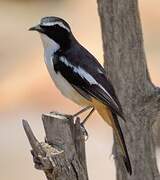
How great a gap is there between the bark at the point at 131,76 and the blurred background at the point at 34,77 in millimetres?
1450

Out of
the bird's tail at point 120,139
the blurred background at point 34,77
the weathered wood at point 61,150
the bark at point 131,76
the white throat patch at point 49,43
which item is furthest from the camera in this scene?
the blurred background at point 34,77

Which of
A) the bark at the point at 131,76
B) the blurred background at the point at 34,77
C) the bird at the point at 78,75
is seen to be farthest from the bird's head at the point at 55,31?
the blurred background at the point at 34,77

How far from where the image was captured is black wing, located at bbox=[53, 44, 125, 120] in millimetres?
3805

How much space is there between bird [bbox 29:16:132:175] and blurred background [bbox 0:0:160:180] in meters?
1.45

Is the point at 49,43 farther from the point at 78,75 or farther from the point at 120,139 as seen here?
the point at 120,139

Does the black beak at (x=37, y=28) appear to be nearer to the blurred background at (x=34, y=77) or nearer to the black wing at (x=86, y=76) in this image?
the black wing at (x=86, y=76)

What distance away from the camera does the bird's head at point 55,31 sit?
3955mm

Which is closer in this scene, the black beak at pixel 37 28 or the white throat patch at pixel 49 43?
the black beak at pixel 37 28

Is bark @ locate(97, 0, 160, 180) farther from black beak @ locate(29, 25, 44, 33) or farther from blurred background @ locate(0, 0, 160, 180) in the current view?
blurred background @ locate(0, 0, 160, 180)

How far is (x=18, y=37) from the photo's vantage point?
31.9 feet

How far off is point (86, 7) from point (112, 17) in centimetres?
657

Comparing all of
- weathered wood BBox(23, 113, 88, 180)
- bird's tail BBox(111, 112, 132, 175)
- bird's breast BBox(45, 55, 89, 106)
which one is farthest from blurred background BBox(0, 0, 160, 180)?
weathered wood BBox(23, 113, 88, 180)

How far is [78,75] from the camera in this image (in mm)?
3918

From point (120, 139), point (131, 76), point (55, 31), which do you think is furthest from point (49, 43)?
point (120, 139)
